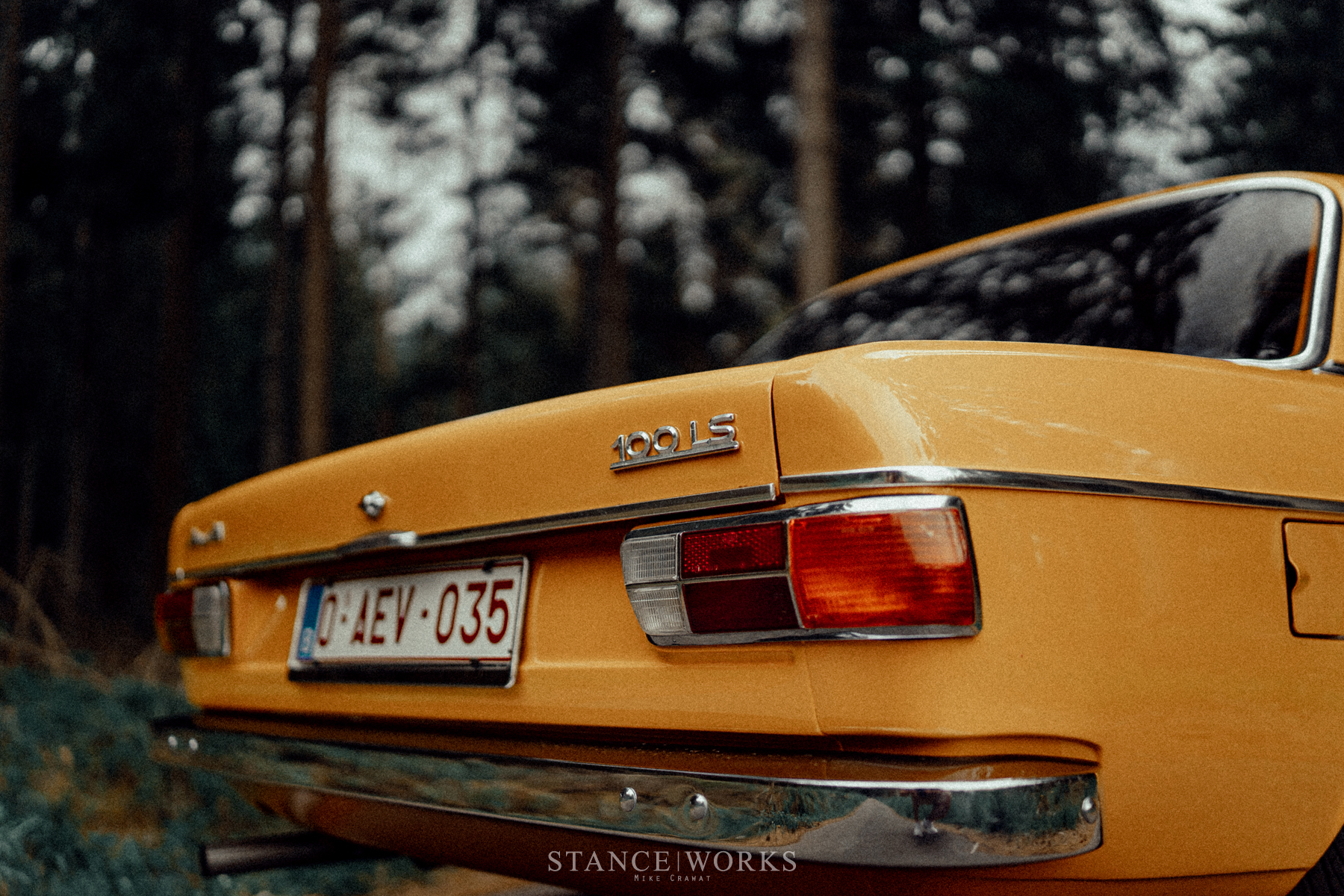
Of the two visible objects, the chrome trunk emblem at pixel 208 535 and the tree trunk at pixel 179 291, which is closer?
the chrome trunk emblem at pixel 208 535

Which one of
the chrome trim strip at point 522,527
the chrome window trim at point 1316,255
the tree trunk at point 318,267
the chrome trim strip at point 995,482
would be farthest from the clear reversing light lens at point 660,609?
the tree trunk at point 318,267

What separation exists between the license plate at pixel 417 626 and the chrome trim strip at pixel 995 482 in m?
0.64

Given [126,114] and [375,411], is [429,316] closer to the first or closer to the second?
[375,411]

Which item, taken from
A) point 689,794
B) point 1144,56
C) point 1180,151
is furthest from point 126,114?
point 1180,151

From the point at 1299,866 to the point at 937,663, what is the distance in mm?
769

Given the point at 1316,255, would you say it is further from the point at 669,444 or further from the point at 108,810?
the point at 108,810

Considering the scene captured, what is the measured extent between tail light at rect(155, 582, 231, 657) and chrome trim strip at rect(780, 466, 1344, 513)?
164 cm

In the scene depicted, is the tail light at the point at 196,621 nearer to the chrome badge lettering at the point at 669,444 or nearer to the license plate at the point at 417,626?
the license plate at the point at 417,626

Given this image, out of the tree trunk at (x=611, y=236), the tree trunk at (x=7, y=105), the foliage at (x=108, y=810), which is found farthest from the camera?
the tree trunk at (x=611, y=236)

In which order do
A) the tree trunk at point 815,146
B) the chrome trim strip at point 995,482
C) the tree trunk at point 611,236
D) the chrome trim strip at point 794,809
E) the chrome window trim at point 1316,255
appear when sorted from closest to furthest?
the chrome trim strip at point 794,809 → the chrome trim strip at point 995,482 → the chrome window trim at point 1316,255 → the tree trunk at point 815,146 → the tree trunk at point 611,236

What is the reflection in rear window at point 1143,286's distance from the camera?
2.31 m

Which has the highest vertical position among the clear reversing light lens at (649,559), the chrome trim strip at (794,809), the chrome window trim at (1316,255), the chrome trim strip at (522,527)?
the chrome window trim at (1316,255)

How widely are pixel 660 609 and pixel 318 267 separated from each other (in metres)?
14.5

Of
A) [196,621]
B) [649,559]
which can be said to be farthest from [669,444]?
[196,621]
